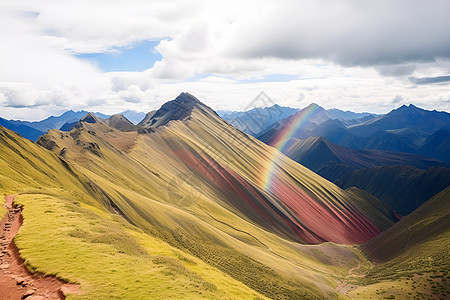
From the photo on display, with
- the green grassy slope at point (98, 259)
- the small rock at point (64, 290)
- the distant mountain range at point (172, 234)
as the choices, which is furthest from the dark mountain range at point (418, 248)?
the small rock at point (64, 290)

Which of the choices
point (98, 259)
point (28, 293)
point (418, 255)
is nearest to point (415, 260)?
point (418, 255)

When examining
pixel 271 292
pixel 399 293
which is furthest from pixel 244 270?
pixel 399 293

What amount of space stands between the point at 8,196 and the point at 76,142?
3605 inches

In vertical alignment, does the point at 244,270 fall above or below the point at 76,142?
below

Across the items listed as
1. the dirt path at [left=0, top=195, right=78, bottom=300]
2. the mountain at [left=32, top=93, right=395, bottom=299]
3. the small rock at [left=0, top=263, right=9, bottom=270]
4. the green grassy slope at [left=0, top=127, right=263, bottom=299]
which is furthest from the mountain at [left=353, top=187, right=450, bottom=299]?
the small rock at [left=0, top=263, right=9, bottom=270]

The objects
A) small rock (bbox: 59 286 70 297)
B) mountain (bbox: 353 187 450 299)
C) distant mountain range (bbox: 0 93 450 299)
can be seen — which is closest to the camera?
small rock (bbox: 59 286 70 297)

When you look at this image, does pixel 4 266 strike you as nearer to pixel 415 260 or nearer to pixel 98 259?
pixel 98 259

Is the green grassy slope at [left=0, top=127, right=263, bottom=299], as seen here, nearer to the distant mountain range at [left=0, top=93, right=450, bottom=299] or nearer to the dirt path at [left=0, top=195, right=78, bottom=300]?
the distant mountain range at [left=0, top=93, right=450, bottom=299]

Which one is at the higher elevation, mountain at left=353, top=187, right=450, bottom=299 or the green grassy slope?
the green grassy slope

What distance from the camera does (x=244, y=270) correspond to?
2621 inches

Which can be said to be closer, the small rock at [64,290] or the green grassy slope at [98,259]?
the small rock at [64,290]

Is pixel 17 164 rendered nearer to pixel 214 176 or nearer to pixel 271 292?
pixel 271 292

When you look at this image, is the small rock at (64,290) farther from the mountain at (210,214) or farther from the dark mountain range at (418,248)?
the dark mountain range at (418,248)

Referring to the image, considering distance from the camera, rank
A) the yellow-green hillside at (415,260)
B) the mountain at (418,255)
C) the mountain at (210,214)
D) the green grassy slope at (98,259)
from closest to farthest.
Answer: the green grassy slope at (98,259)
the yellow-green hillside at (415,260)
the mountain at (418,255)
the mountain at (210,214)
